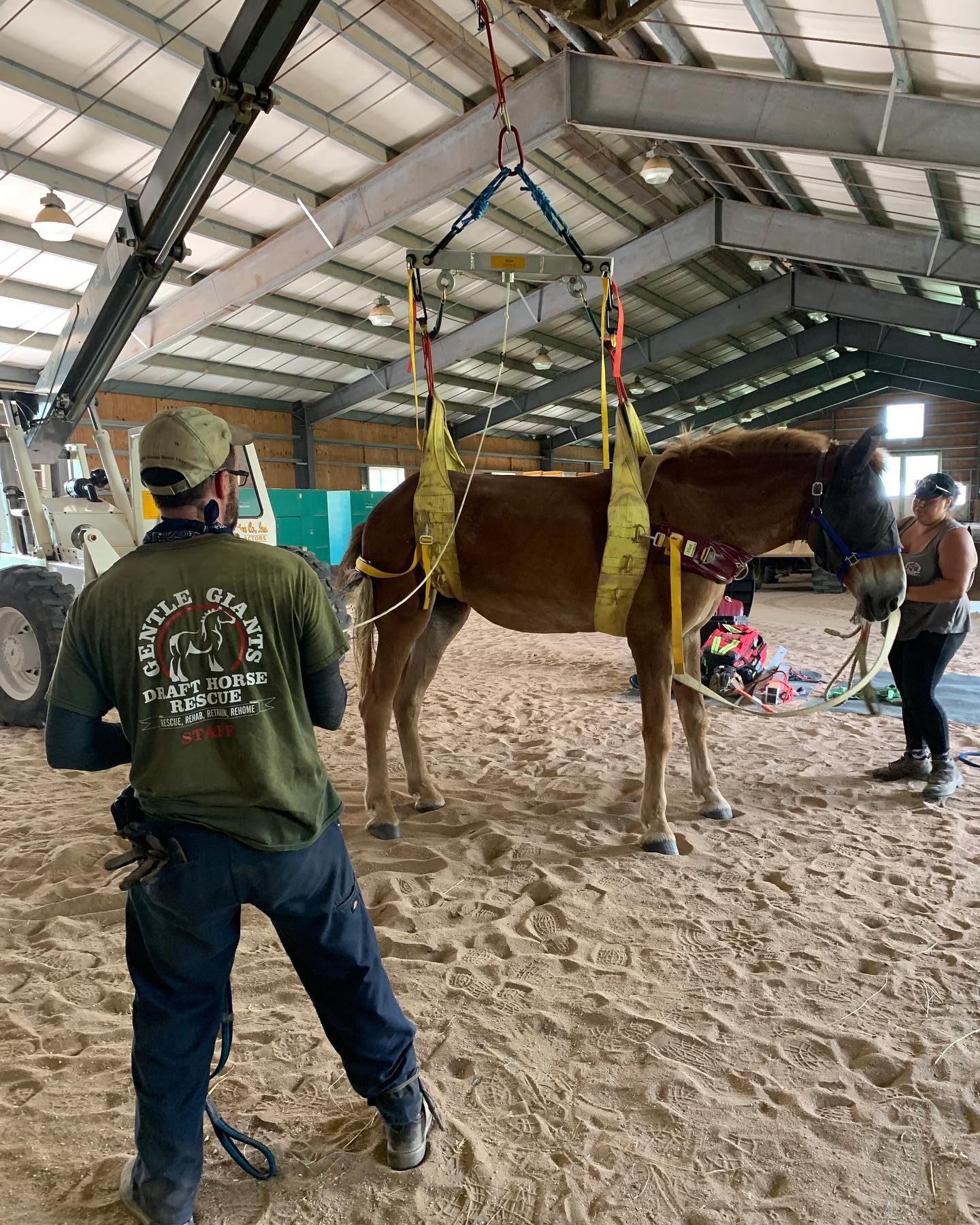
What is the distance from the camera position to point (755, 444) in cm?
362

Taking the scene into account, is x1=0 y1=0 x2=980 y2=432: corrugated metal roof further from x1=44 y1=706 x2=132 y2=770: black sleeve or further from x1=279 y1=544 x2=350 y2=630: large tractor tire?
x1=44 y1=706 x2=132 y2=770: black sleeve

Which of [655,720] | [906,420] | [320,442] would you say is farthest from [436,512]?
[906,420]

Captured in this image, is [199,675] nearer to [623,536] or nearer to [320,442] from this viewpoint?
[623,536]

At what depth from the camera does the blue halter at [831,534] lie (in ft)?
11.2

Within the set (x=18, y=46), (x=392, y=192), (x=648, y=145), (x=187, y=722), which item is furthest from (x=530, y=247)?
(x=187, y=722)

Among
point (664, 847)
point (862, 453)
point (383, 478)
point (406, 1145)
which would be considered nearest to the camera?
point (406, 1145)

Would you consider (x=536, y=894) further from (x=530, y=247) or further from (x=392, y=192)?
(x=530, y=247)

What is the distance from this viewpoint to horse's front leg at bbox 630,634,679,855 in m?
3.56

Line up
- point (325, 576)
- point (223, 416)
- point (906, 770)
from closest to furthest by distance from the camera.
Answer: point (906, 770), point (325, 576), point (223, 416)

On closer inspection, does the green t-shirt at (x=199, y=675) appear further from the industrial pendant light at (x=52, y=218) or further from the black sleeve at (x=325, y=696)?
the industrial pendant light at (x=52, y=218)

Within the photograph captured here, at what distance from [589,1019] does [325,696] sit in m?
1.45

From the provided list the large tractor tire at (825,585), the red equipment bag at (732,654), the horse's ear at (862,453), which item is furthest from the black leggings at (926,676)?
the large tractor tire at (825,585)

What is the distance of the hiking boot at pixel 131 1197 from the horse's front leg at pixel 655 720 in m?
2.42

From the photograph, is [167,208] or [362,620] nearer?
[362,620]
